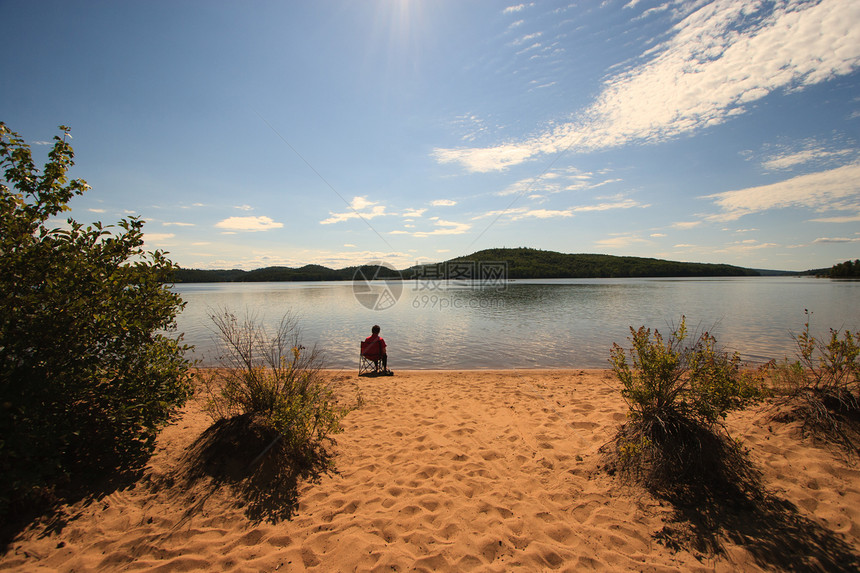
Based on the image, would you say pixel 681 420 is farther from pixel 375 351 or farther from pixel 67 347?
pixel 375 351

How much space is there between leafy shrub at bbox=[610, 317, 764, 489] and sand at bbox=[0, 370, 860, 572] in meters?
0.39

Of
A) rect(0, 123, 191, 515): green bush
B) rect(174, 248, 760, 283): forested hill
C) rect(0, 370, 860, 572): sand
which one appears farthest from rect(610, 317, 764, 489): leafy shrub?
rect(174, 248, 760, 283): forested hill

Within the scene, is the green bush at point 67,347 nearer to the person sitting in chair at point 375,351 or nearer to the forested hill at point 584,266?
the person sitting in chair at point 375,351

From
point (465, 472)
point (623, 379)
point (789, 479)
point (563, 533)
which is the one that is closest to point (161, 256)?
point (465, 472)

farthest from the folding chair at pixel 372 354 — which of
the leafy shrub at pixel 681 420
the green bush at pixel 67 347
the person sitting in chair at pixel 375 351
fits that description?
the leafy shrub at pixel 681 420

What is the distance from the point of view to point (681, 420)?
4559 mm

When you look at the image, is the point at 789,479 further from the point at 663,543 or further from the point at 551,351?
the point at 551,351

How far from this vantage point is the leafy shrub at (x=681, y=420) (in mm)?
4223

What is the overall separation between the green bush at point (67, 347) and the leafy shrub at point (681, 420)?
247 inches

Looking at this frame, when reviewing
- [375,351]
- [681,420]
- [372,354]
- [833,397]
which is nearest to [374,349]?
[375,351]

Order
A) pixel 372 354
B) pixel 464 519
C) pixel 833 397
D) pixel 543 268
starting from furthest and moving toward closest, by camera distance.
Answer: pixel 543 268, pixel 372 354, pixel 833 397, pixel 464 519

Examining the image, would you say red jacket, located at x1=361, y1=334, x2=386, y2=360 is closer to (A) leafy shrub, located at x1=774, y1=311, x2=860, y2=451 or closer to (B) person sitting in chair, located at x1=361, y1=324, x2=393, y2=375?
(B) person sitting in chair, located at x1=361, y1=324, x2=393, y2=375

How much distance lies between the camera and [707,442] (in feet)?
14.7

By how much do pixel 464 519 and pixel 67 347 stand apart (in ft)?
16.5
